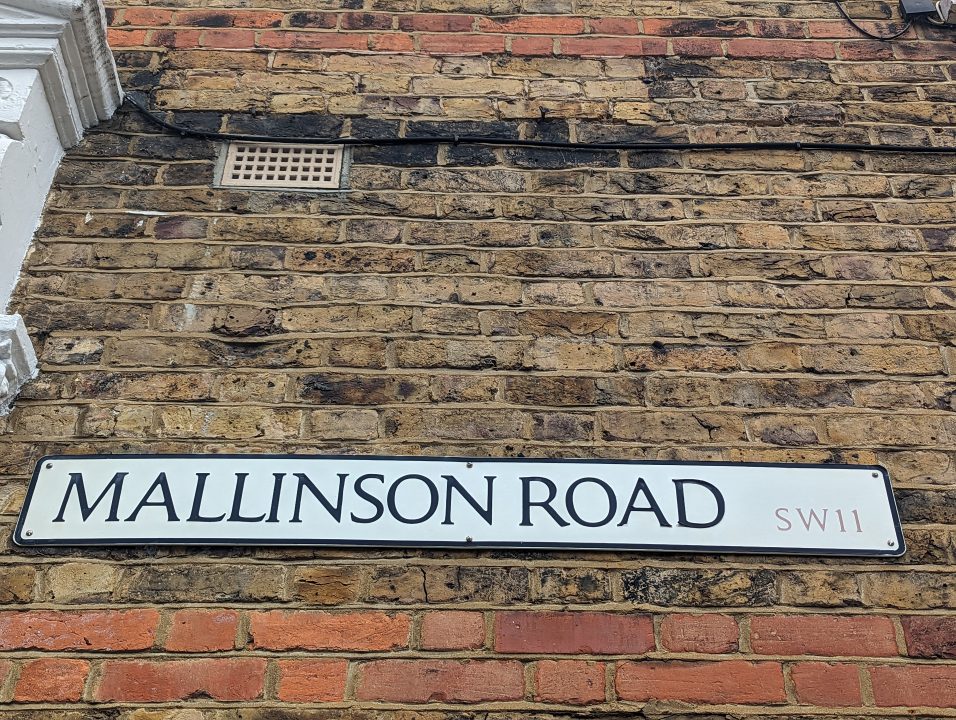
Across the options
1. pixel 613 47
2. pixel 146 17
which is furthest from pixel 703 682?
pixel 146 17

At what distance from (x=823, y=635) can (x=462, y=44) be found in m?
2.31

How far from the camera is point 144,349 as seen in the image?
259cm

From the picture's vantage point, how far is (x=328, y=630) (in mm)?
2154

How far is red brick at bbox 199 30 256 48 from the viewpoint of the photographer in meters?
3.36

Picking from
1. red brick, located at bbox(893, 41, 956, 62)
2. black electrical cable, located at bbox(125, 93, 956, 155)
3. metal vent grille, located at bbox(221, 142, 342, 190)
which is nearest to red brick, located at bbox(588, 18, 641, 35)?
black electrical cable, located at bbox(125, 93, 956, 155)

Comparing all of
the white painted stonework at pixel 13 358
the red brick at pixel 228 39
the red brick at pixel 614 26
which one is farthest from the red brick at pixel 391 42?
the white painted stonework at pixel 13 358

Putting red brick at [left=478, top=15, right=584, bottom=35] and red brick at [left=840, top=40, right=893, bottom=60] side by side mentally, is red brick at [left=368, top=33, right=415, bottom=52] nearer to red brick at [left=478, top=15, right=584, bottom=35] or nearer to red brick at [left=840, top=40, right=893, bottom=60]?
red brick at [left=478, top=15, right=584, bottom=35]

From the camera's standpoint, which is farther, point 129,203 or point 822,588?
point 129,203

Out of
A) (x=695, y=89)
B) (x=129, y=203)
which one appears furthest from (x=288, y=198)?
(x=695, y=89)

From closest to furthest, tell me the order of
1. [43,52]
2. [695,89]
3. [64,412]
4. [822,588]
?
[822,588] < [64,412] < [43,52] < [695,89]

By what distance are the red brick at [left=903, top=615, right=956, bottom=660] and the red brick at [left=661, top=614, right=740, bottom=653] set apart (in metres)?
0.40

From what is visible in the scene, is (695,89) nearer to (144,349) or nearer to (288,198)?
(288,198)

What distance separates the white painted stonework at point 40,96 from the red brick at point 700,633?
1.98 metres

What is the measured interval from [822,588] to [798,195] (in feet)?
4.33
